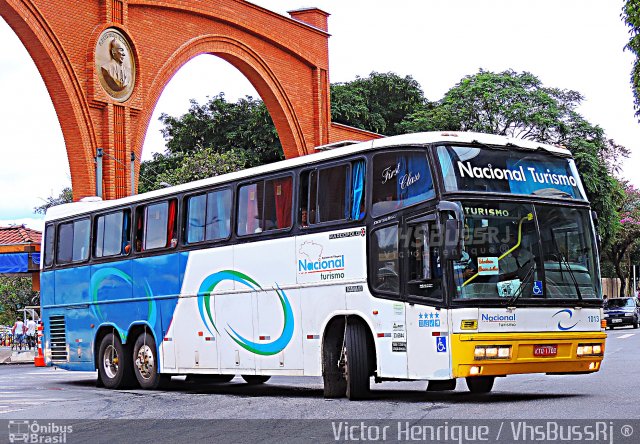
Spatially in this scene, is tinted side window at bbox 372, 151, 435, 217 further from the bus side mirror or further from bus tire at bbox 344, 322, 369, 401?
bus tire at bbox 344, 322, 369, 401

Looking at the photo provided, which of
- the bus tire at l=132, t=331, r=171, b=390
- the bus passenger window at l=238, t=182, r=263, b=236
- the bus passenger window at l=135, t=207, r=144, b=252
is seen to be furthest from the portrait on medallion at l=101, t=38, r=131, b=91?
the bus passenger window at l=238, t=182, r=263, b=236

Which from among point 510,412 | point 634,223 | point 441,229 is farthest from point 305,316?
point 634,223

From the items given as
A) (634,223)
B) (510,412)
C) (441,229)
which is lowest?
(510,412)

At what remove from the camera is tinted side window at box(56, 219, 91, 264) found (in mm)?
20562

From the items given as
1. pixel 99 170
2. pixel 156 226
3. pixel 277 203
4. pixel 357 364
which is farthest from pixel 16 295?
pixel 357 364

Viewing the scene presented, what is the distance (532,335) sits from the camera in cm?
1290

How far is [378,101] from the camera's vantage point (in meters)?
65.8

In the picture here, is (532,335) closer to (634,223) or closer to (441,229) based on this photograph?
(441,229)

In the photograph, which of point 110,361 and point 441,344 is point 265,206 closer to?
point 441,344

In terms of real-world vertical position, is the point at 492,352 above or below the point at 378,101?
below

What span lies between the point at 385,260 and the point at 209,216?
4.42 m

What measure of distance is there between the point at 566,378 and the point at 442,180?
6.29 metres

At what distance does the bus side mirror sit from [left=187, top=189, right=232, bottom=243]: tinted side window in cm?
517

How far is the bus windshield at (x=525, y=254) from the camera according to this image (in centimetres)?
1273
